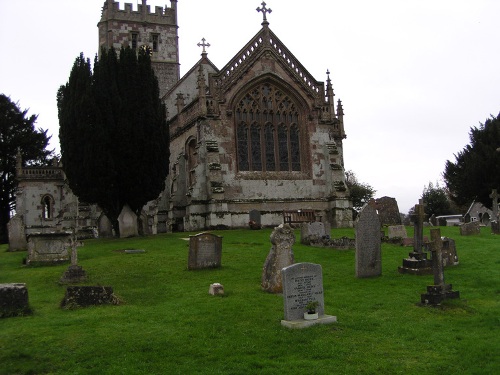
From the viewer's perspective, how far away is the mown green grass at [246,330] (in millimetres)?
7371

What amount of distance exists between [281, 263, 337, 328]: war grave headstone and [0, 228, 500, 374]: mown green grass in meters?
0.26

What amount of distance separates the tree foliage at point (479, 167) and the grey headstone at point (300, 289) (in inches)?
1396

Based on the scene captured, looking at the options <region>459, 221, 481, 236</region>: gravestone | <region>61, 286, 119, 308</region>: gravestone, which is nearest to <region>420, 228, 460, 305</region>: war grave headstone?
<region>61, 286, 119, 308</region>: gravestone

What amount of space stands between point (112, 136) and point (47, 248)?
9.39 m

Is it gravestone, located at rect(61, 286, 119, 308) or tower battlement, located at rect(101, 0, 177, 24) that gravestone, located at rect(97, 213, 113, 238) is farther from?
tower battlement, located at rect(101, 0, 177, 24)

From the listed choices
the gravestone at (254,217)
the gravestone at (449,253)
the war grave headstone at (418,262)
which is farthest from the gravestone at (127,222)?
the gravestone at (449,253)

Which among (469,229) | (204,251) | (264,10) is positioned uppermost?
(264,10)

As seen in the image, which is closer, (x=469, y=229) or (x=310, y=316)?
(x=310, y=316)

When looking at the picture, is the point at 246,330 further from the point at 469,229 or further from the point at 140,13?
the point at 140,13

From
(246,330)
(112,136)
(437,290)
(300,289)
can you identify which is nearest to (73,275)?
(246,330)

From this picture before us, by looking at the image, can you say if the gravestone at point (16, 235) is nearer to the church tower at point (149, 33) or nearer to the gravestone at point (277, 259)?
the gravestone at point (277, 259)

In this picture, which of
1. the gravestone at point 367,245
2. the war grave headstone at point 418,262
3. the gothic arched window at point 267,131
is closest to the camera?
the gravestone at point 367,245

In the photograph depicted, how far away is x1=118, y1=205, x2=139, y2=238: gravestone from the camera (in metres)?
25.7

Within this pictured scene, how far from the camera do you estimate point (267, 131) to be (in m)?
32.0
